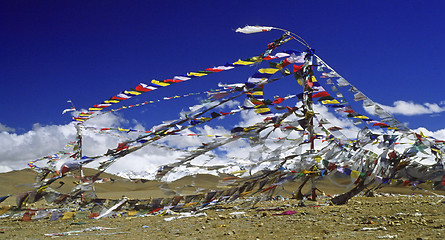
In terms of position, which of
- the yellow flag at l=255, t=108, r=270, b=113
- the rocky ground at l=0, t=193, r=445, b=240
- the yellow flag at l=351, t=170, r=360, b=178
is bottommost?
the rocky ground at l=0, t=193, r=445, b=240

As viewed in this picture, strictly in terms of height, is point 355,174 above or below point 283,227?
above

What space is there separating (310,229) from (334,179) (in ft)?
3.34

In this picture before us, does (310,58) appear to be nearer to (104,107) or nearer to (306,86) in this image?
(306,86)

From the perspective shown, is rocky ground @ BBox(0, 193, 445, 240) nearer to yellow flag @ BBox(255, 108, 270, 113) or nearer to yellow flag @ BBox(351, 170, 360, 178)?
yellow flag @ BBox(351, 170, 360, 178)

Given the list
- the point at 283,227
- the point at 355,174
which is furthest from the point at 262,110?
the point at 283,227

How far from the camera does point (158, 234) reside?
405 cm

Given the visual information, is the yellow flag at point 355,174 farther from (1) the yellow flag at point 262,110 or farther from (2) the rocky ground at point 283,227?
(1) the yellow flag at point 262,110

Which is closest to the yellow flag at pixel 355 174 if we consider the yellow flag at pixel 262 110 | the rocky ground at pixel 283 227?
the rocky ground at pixel 283 227

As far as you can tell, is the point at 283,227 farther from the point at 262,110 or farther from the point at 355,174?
the point at 262,110

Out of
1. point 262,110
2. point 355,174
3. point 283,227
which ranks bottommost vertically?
point 283,227

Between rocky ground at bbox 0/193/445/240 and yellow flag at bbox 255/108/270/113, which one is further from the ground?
yellow flag at bbox 255/108/270/113

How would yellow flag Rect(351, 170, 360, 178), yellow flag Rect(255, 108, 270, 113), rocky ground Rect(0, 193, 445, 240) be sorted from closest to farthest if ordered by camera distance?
rocky ground Rect(0, 193, 445, 240) → yellow flag Rect(351, 170, 360, 178) → yellow flag Rect(255, 108, 270, 113)

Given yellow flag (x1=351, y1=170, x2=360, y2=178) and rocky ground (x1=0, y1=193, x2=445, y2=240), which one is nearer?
rocky ground (x1=0, y1=193, x2=445, y2=240)

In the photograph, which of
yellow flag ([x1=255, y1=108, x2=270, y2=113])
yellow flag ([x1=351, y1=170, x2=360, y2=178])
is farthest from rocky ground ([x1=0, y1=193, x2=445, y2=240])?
yellow flag ([x1=255, y1=108, x2=270, y2=113])
